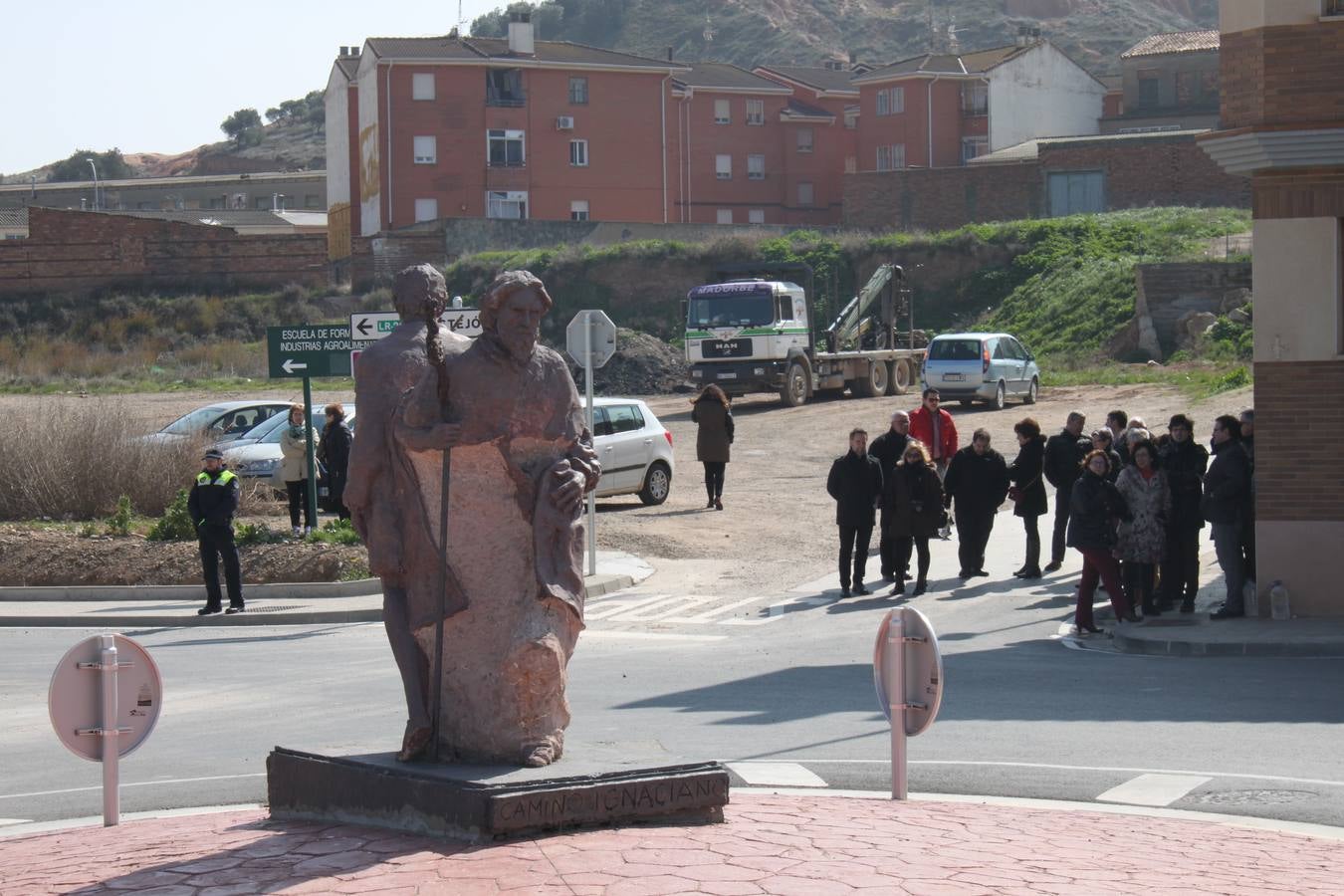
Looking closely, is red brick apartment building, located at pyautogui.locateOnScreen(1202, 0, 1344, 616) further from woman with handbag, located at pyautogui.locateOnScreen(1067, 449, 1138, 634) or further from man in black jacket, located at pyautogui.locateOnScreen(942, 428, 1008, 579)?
man in black jacket, located at pyautogui.locateOnScreen(942, 428, 1008, 579)

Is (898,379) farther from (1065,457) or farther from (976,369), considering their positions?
(1065,457)

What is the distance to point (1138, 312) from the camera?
157ft

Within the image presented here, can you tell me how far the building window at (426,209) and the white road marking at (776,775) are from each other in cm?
6388

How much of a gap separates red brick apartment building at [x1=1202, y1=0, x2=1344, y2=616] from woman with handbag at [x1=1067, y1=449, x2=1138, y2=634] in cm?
173

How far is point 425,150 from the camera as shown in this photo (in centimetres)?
7238

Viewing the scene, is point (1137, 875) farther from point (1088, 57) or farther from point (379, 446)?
point (1088, 57)

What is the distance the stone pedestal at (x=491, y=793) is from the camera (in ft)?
22.5

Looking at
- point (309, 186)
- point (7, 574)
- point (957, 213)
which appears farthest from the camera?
point (309, 186)

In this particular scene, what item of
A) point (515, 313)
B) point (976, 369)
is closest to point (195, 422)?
point (976, 369)

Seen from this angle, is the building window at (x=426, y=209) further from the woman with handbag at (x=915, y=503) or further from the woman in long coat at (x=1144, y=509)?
the woman in long coat at (x=1144, y=509)

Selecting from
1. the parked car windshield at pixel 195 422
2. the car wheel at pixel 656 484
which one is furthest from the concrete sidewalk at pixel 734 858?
the parked car windshield at pixel 195 422

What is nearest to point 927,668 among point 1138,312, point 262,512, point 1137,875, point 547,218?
point 1137,875

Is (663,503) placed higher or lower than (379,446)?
lower

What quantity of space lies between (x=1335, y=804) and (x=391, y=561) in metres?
5.03
